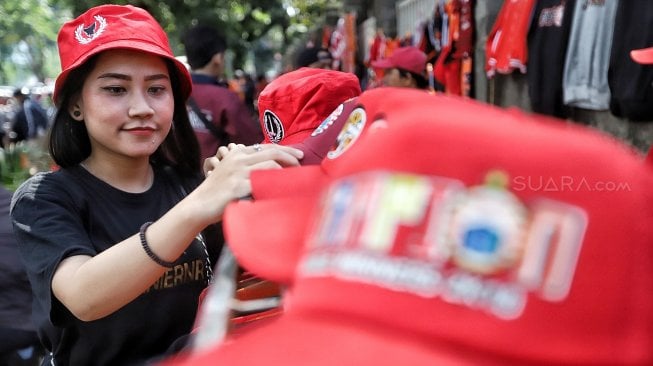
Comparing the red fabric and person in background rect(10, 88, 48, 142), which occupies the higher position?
the red fabric

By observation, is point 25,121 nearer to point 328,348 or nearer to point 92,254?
point 92,254

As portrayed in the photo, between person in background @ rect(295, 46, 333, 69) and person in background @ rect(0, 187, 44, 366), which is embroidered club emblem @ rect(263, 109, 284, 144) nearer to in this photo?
person in background @ rect(0, 187, 44, 366)

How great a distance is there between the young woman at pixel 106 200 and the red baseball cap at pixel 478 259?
1.89 feet

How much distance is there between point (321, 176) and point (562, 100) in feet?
12.4

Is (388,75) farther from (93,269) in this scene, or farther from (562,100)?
(93,269)

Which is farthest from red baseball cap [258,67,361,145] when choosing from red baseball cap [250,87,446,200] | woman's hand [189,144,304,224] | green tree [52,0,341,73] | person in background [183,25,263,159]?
green tree [52,0,341,73]

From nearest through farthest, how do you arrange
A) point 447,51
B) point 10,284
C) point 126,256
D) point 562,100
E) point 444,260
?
point 444,260 → point 126,256 → point 10,284 → point 562,100 → point 447,51

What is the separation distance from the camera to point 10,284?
197 centimetres

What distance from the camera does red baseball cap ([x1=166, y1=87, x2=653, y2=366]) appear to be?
715 mm

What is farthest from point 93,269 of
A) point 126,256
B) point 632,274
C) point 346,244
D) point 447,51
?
point 447,51

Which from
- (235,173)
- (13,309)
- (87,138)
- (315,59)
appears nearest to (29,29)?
(315,59)

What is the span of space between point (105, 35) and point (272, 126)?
0.53m

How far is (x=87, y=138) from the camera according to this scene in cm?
180

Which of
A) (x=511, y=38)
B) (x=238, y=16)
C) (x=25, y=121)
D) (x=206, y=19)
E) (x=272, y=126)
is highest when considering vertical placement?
(x=272, y=126)
